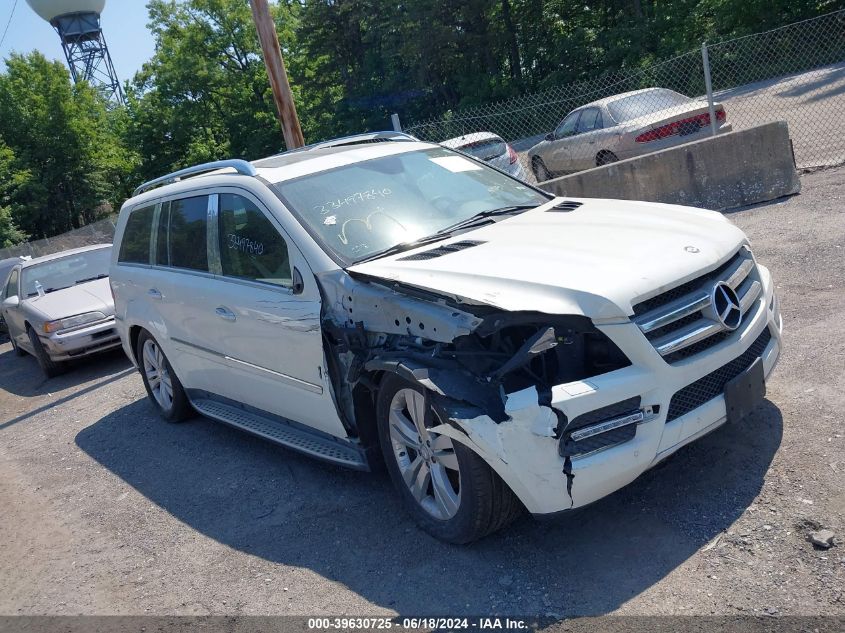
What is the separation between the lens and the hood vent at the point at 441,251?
14.4ft

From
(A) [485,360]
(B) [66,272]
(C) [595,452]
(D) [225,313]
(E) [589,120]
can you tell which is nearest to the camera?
(C) [595,452]

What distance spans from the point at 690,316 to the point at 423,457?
144 cm

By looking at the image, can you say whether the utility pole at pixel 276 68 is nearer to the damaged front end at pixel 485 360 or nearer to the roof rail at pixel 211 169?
the roof rail at pixel 211 169

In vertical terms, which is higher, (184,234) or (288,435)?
(184,234)

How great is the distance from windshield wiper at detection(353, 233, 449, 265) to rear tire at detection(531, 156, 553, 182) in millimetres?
11309

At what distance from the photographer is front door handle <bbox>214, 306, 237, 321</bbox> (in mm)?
5318

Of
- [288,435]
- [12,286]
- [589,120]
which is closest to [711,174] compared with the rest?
[589,120]

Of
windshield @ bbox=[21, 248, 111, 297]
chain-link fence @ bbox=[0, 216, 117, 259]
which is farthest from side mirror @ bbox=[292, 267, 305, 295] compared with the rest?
chain-link fence @ bbox=[0, 216, 117, 259]

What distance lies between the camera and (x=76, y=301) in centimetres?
1086

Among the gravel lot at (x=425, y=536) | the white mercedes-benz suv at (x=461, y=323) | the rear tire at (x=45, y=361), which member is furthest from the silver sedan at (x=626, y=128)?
the rear tire at (x=45, y=361)

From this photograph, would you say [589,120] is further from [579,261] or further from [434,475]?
[434,475]

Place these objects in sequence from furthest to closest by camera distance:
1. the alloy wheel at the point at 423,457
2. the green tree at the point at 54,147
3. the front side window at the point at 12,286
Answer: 1. the green tree at the point at 54,147
2. the front side window at the point at 12,286
3. the alloy wheel at the point at 423,457

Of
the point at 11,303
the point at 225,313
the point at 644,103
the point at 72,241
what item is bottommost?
the point at 72,241

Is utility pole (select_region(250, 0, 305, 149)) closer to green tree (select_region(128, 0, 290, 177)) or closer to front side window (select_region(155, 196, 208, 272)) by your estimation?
front side window (select_region(155, 196, 208, 272))
